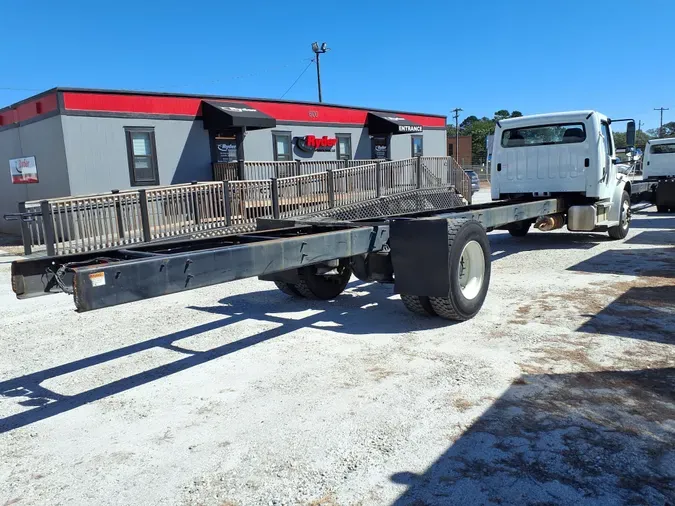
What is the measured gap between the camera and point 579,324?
567cm

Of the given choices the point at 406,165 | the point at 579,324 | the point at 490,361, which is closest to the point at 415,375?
the point at 490,361

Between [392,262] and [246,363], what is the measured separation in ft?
6.02

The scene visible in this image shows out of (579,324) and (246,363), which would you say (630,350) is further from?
(246,363)

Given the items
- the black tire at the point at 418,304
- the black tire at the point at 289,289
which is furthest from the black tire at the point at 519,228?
the black tire at the point at 418,304

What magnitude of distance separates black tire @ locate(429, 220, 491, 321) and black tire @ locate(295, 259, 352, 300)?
145 cm

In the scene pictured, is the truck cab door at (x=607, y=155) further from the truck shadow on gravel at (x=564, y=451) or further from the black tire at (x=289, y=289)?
the truck shadow on gravel at (x=564, y=451)

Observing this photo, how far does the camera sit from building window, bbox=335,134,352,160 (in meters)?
21.8

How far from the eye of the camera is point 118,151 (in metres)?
15.2

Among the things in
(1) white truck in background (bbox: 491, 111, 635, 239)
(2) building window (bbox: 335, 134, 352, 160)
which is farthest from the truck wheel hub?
(2) building window (bbox: 335, 134, 352, 160)

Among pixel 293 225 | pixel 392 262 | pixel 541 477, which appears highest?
pixel 293 225

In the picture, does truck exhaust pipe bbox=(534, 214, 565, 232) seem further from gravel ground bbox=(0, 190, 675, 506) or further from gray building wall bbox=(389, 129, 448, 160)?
gray building wall bbox=(389, 129, 448, 160)

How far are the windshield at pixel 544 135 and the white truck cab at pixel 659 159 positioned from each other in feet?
34.4

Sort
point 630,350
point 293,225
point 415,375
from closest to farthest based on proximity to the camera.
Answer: point 415,375 < point 630,350 < point 293,225

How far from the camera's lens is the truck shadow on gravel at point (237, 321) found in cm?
427
